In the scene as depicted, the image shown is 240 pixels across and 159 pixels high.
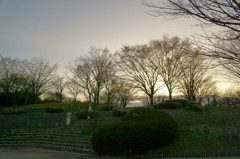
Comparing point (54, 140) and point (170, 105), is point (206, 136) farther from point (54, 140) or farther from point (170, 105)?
point (54, 140)

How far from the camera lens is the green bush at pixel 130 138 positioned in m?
7.20

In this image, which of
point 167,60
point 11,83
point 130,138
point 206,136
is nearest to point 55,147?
point 130,138

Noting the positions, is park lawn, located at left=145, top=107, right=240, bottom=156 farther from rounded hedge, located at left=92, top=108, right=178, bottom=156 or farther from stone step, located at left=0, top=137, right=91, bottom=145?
stone step, located at left=0, top=137, right=91, bottom=145

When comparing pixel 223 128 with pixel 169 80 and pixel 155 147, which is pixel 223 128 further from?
pixel 169 80

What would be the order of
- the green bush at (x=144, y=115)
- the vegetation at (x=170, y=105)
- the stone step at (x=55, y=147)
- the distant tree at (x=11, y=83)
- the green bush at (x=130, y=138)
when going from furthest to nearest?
1. the distant tree at (x=11, y=83)
2. the vegetation at (x=170, y=105)
3. the green bush at (x=144, y=115)
4. the stone step at (x=55, y=147)
5. the green bush at (x=130, y=138)

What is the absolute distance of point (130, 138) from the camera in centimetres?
718

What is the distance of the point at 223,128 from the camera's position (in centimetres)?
984

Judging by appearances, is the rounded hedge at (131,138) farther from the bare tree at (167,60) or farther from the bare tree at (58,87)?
the bare tree at (58,87)

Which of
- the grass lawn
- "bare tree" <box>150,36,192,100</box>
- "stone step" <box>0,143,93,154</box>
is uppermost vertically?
"bare tree" <box>150,36,192,100</box>

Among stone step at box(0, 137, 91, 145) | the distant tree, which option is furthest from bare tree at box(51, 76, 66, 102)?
stone step at box(0, 137, 91, 145)

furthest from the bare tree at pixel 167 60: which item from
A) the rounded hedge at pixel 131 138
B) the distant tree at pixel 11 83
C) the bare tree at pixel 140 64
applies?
the distant tree at pixel 11 83

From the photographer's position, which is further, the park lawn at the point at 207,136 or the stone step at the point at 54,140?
the stone step at the point at 54,140

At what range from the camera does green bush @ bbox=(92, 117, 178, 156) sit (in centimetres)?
720

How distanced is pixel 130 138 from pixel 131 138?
0.04m
